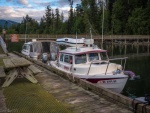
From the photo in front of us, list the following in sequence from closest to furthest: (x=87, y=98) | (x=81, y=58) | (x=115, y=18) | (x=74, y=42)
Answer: (x=87, y=98) → (x=81, y=58) → (x=74, y=42) → (x=115, y=18)

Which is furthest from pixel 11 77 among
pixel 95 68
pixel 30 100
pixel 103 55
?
pixel 103 55

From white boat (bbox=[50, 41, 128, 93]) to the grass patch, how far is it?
14.1 feet

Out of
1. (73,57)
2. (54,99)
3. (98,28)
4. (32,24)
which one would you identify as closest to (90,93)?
(54,99)

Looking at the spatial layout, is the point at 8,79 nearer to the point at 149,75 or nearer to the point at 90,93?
the point at 90,93

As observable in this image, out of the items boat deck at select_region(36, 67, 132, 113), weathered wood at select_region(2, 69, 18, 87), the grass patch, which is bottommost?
boat deck at select_region(36, 67, 132, 113)

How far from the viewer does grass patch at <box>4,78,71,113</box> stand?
9164 millimetres

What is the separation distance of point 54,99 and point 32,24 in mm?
164993

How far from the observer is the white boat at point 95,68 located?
51.3ft

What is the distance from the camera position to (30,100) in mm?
10328

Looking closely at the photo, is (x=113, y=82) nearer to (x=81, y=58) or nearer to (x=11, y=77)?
(x=81, y=58)

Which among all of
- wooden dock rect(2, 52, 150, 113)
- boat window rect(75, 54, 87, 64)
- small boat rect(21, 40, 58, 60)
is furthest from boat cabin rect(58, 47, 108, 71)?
small boat rect(21, 40, 58, 60)

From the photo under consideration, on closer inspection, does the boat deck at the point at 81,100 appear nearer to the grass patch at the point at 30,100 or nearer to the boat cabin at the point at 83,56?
the grass patch at the point at 30,100

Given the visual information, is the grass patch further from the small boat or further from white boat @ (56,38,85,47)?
the small boat

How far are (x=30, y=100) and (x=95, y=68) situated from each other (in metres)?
6.85
